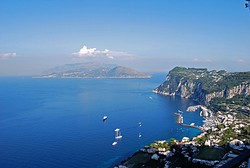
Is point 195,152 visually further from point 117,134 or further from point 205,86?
point 205,86

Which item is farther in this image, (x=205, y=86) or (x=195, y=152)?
(x=205, y=86)

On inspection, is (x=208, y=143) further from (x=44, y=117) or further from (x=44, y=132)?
(x=44, y=117)

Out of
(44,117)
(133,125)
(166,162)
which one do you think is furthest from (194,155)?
(44,117)

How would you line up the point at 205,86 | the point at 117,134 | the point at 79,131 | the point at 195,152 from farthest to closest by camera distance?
the point at 205,86 → the point at 79,131 → the point at 117,134 → the point at 195,152

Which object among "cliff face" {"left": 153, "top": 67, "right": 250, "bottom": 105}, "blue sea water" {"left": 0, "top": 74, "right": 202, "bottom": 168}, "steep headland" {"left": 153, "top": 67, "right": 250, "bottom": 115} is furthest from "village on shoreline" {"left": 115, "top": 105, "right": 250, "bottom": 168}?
"cliff face" {"left": 153, "top": 67, "right": 250, "bottom": 105}

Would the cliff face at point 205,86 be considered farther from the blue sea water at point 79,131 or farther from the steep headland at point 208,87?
the blue sea water at point 79,131

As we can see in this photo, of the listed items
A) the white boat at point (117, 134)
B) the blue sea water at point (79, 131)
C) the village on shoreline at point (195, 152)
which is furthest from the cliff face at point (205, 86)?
the village on shoreline at point (195, 152)

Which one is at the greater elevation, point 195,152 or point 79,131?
point 195,152

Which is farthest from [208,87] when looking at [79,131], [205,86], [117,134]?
[79,131]
